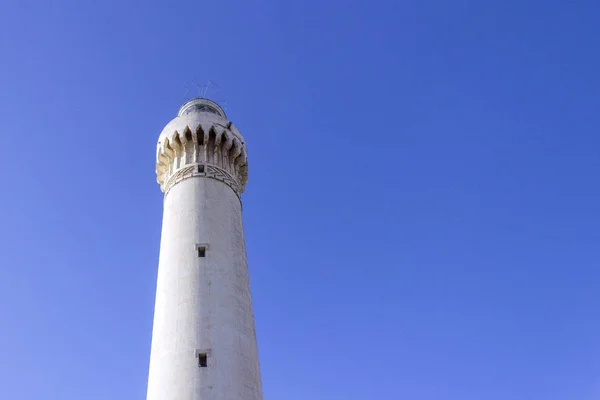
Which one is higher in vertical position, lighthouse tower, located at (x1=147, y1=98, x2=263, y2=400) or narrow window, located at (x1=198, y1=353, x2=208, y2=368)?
lighthouse tower, located at (x1=147, y1=98, x2=263, y2=400)

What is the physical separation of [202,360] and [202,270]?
3.83 m

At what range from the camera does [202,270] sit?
24.0m

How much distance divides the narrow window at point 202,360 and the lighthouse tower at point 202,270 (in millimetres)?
35

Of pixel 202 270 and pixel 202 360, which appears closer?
pixel 202 360

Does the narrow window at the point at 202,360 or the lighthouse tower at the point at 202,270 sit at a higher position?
the lighthouse tower at the point at 202,270

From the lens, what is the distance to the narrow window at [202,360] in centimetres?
2128

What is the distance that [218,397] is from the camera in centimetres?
2059

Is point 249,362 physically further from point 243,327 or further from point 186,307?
point 186,307

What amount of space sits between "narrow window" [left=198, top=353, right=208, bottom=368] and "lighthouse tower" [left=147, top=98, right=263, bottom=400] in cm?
4

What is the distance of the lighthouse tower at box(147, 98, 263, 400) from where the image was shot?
839 inches

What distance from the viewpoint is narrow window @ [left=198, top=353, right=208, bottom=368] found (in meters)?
21.3

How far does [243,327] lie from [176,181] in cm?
817

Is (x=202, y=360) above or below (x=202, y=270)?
below

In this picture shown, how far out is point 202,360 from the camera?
2145cm
